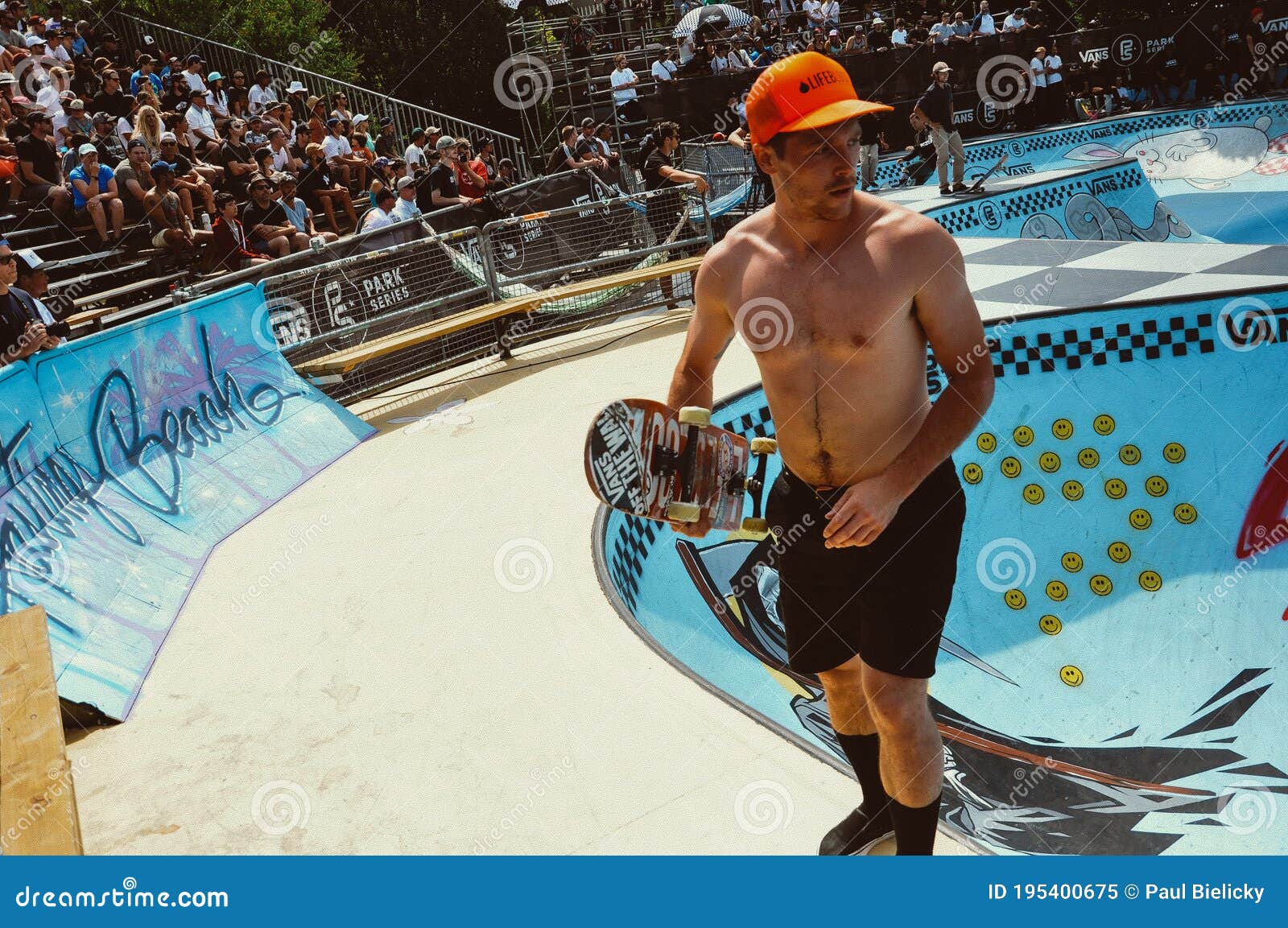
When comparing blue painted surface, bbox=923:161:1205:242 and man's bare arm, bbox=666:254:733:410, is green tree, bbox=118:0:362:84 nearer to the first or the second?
blue painted surface, bbox=923:161:1205:242

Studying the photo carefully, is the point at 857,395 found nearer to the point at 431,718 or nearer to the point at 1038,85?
the point at 431,718

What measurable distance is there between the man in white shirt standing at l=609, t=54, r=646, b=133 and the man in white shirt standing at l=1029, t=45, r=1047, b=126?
926 cm

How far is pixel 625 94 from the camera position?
20312mm

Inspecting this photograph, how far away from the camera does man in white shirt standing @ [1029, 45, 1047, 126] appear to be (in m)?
22.3

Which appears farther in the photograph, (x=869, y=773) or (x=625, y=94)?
(x=625, y=94)

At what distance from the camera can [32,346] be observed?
583cm

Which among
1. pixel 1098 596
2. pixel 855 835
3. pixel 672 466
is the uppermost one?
pixel 672 466

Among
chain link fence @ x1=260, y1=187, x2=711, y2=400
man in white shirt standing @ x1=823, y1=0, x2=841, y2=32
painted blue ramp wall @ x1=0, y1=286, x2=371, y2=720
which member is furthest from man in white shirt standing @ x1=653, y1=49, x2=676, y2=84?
painted blue ramp wall @ x1=0, y1=286, x2=371, y2=720

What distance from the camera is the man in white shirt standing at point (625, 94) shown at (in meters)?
20.2

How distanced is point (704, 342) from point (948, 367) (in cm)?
73

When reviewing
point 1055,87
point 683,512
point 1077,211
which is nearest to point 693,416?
point 683,512
